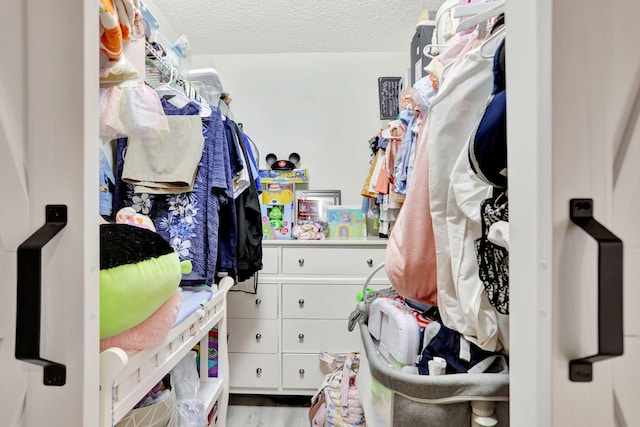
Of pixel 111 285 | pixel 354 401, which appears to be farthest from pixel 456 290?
pixel 354 401

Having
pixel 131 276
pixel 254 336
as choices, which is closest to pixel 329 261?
pixel 254 336

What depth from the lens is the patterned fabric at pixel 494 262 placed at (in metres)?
0.58

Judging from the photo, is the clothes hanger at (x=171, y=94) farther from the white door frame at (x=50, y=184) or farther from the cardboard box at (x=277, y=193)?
the white door frame at (x=50, y=184)

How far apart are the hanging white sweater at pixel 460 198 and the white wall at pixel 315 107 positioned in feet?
5.33

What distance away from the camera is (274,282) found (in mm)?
1887

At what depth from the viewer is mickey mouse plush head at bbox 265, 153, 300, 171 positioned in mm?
2281

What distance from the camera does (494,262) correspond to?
60 cm

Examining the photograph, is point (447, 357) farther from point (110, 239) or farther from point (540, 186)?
point (110, 239)

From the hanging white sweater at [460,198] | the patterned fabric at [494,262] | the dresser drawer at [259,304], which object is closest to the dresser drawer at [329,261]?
the dresser drawer at [259,304]

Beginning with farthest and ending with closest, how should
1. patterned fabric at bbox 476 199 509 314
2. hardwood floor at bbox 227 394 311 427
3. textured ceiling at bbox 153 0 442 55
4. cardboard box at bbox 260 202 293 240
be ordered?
1. cardboard box at bbox 260 202 293 240
2. textured ceiling at bbox 153 0 442 55
3. hardwood floor at bbox 227 394 311 427
4. patterned fabric at bbox 476 199 509 314

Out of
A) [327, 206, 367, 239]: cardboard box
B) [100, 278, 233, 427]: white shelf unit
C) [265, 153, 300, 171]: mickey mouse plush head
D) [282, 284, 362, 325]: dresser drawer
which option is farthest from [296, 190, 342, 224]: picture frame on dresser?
[100, 278, 233, 427]: white shelf unit

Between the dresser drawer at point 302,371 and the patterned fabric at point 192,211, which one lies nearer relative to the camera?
the patterned fabric at point 192,211

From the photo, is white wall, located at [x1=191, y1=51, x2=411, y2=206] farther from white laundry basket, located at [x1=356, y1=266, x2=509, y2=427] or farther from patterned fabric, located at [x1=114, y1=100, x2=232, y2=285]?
white laundry basket, located at [x1=356, y1=266, x2=509, y2=427]

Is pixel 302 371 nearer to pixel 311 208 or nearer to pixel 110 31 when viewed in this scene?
pixel 311 208
